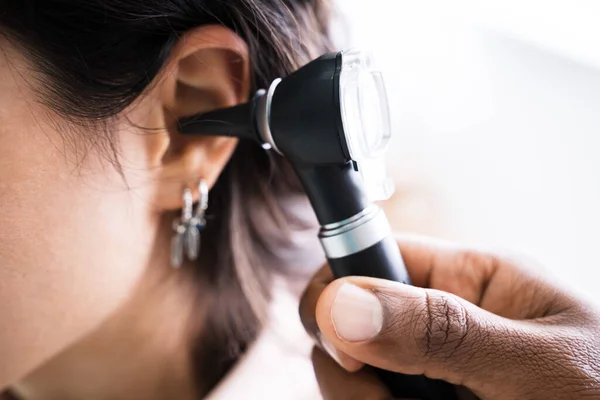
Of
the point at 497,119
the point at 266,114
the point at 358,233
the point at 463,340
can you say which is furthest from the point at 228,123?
the point at 497,119

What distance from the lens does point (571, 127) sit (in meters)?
0.80

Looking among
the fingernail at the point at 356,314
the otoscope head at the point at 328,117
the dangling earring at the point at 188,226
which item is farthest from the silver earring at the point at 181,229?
the fingernail at the point at 356,314

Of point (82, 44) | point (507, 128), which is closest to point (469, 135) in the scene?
point (507, 128)

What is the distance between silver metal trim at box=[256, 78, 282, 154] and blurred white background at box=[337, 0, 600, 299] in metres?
0.27

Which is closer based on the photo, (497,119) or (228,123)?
(228,123)

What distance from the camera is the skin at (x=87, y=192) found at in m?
0.47

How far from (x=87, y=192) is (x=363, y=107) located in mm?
245

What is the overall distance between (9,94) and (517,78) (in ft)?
2.20

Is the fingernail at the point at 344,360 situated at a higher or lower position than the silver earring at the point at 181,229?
lower

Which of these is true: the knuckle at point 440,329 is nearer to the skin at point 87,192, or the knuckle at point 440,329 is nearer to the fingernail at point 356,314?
the fingernail at point 356,314

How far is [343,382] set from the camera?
589 millimetres

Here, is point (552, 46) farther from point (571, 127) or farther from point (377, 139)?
point (377, 139)

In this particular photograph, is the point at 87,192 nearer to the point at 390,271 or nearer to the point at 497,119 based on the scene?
the point at 390,271

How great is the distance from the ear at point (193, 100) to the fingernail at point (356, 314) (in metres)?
0.21
